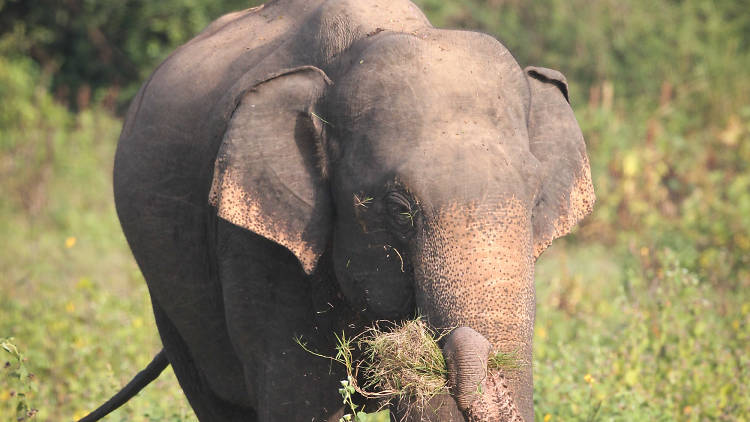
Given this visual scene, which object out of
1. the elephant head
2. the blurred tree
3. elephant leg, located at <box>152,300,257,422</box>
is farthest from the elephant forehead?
the blurred tree

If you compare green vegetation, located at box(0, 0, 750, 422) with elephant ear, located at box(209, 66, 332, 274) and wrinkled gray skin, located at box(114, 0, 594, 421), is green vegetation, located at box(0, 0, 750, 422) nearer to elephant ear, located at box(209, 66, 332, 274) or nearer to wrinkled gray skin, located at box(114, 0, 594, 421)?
A: wrinkled gray skin, located at box(114, 0, 594, 421)

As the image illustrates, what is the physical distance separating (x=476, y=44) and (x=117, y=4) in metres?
9.75

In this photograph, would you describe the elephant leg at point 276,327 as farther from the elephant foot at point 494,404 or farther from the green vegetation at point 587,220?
the elephant foot at point 494,404

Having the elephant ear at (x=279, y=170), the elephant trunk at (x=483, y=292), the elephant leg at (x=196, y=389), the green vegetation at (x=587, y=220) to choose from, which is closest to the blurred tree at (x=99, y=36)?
the green vegetation at (x=587, y=220)

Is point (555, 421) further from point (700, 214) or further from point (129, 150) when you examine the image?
point (700, 214)

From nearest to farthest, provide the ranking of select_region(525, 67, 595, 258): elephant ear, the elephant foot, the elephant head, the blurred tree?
the elephant foot → the elephant head → select_region(525, 67, 595, 258): elephant ear → the blurred tree

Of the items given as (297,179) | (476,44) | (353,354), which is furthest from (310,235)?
(476,44)

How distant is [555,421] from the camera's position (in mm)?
4434

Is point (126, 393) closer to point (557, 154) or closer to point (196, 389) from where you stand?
point (196, 389)

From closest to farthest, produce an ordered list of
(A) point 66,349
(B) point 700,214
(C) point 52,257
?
1. (A) point 66,349
2. (B) point 700,214
3. (C) point 52,257

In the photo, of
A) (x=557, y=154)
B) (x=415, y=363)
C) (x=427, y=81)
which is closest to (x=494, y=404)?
(x=415, y=363)

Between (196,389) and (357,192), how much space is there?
1837 mm

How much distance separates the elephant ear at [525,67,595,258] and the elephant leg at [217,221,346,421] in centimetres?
74

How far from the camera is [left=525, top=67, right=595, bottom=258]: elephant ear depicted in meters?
3.38
